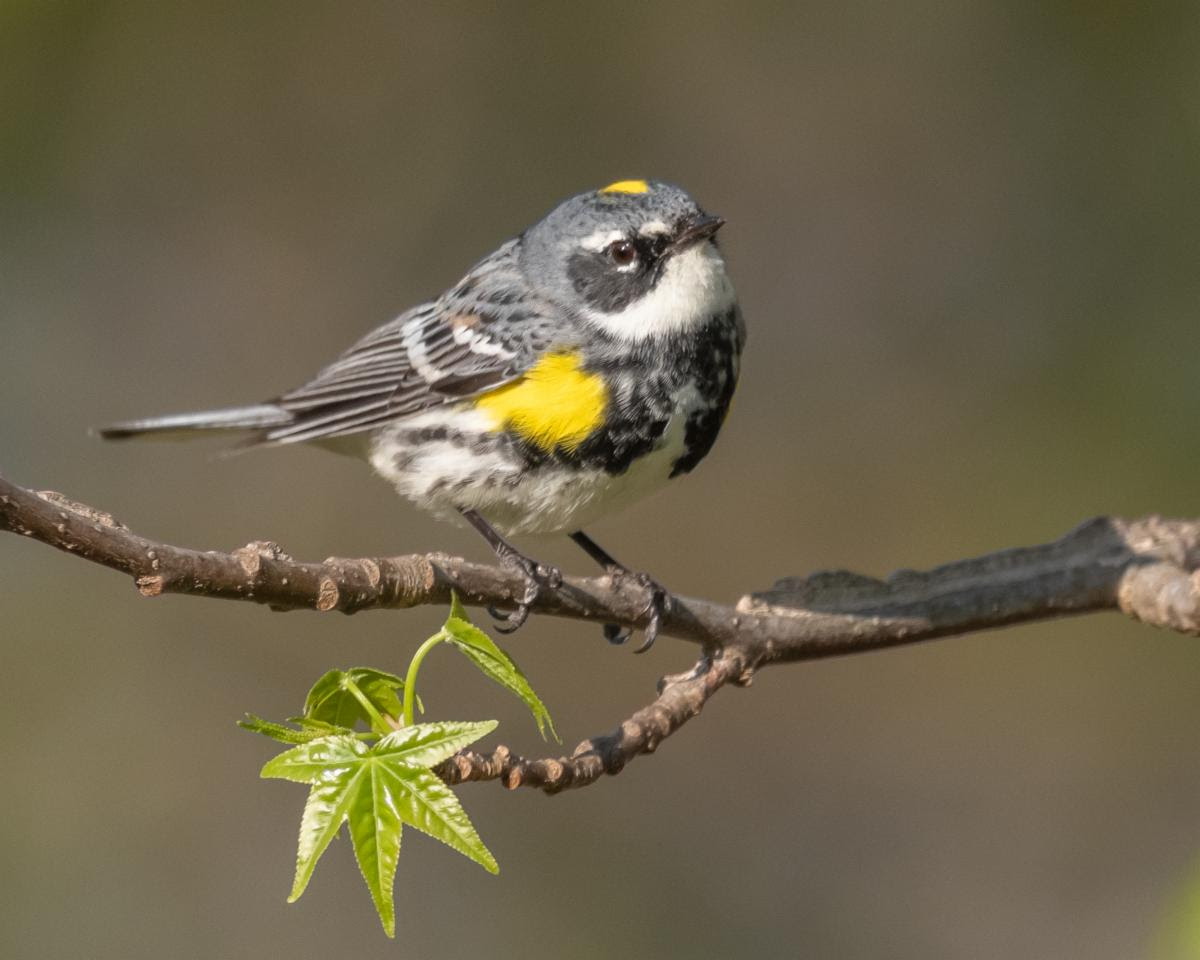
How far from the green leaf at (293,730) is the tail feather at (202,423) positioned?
2.68 meters

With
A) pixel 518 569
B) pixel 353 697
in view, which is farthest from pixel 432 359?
pixel 353 697

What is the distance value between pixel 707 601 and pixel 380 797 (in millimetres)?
1605

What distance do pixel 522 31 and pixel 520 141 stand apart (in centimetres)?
65

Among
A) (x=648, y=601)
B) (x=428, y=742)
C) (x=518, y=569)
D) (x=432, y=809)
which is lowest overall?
(x=432, y=809)

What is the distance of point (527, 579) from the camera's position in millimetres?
3004

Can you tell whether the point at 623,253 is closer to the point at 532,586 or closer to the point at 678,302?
the point at 678,302

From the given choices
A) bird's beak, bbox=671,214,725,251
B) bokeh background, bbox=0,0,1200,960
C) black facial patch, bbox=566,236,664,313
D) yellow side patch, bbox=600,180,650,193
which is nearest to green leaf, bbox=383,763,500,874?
black facial patch, bbox=566,236,664,313

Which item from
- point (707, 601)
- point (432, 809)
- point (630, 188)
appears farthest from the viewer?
point (630, 188)

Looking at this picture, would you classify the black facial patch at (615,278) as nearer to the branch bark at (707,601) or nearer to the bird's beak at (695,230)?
the bird's beak at (695,230)

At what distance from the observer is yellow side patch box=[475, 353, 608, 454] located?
4.06 m

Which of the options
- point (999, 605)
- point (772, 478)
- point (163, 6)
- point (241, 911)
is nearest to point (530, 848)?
point (241, 911)

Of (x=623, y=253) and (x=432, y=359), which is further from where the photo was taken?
(x=432, y=359)

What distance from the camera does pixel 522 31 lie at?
8430 millimetres

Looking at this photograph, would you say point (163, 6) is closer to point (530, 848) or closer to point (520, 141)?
point (520, 141)
